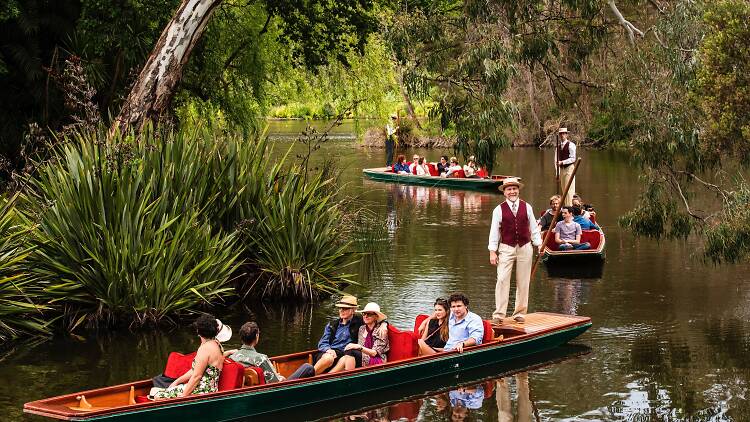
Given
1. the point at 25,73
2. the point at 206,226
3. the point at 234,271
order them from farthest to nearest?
the point at 25,73, the point at 234,271, the point at 206,226

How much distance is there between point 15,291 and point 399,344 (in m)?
5.43

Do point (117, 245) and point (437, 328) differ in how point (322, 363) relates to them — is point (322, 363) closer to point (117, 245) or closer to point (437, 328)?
point (437, 328)

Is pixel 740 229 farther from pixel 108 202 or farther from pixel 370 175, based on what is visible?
pixel 370 175

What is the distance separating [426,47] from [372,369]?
10.3 meters

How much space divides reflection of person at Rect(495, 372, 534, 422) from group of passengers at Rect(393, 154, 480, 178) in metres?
24.9

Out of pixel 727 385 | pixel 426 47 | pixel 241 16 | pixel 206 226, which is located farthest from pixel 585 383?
pixel 241 16

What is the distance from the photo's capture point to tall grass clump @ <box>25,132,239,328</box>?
15617 millimetres

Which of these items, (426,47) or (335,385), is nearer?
(335,385)

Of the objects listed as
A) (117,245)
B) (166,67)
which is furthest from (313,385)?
(166,67)

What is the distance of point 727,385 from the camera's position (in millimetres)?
13008

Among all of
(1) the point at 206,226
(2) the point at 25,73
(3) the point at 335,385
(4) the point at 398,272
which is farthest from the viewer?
(2) the point at 25,73

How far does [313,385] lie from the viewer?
12211mm

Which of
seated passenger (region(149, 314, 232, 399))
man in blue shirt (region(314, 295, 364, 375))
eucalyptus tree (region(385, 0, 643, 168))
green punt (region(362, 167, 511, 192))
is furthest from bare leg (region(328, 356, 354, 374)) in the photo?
green punt (region(362, 167, 511, 192))

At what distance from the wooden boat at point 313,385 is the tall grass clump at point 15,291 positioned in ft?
13.8
